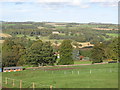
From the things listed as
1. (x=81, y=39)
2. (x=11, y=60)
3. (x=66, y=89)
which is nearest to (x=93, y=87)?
(x=66, y=89)

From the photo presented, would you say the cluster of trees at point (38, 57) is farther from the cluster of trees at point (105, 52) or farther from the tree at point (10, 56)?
the cluster of trees at point (105, 52)

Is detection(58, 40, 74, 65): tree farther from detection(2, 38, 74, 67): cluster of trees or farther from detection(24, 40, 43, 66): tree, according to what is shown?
detection(24, 40, 43, 66): tree

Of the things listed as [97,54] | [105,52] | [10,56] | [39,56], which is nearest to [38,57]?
[39,56]

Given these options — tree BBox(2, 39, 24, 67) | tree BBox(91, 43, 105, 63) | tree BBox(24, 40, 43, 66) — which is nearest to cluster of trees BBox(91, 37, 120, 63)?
tree BBox(91, 43, 105, 63)

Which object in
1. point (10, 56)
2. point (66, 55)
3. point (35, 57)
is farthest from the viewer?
point (66, 55)

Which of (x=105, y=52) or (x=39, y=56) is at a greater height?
(x=39, y=56)

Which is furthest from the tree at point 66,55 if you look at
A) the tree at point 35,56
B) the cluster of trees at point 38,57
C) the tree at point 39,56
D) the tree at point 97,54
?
the tree at point 97,54

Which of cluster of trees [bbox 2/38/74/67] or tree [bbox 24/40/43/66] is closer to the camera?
tree [bbox 24/40/43/66]

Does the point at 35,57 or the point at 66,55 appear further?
the point at 66,55

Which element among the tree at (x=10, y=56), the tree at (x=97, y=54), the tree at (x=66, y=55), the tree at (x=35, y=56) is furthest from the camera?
the tree at (x=97, y=54)

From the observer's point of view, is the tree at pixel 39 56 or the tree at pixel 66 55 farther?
the tree at pixel 66 55

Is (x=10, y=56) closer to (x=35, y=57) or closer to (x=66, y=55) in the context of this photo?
(x=35, y=57)

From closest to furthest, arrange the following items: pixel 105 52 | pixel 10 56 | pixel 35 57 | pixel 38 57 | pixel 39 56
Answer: pixel 35 57 < pixel 38 57 < pixel 39 56 < pixel 10 56 < pixel 105 52

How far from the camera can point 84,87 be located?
69.4ft
